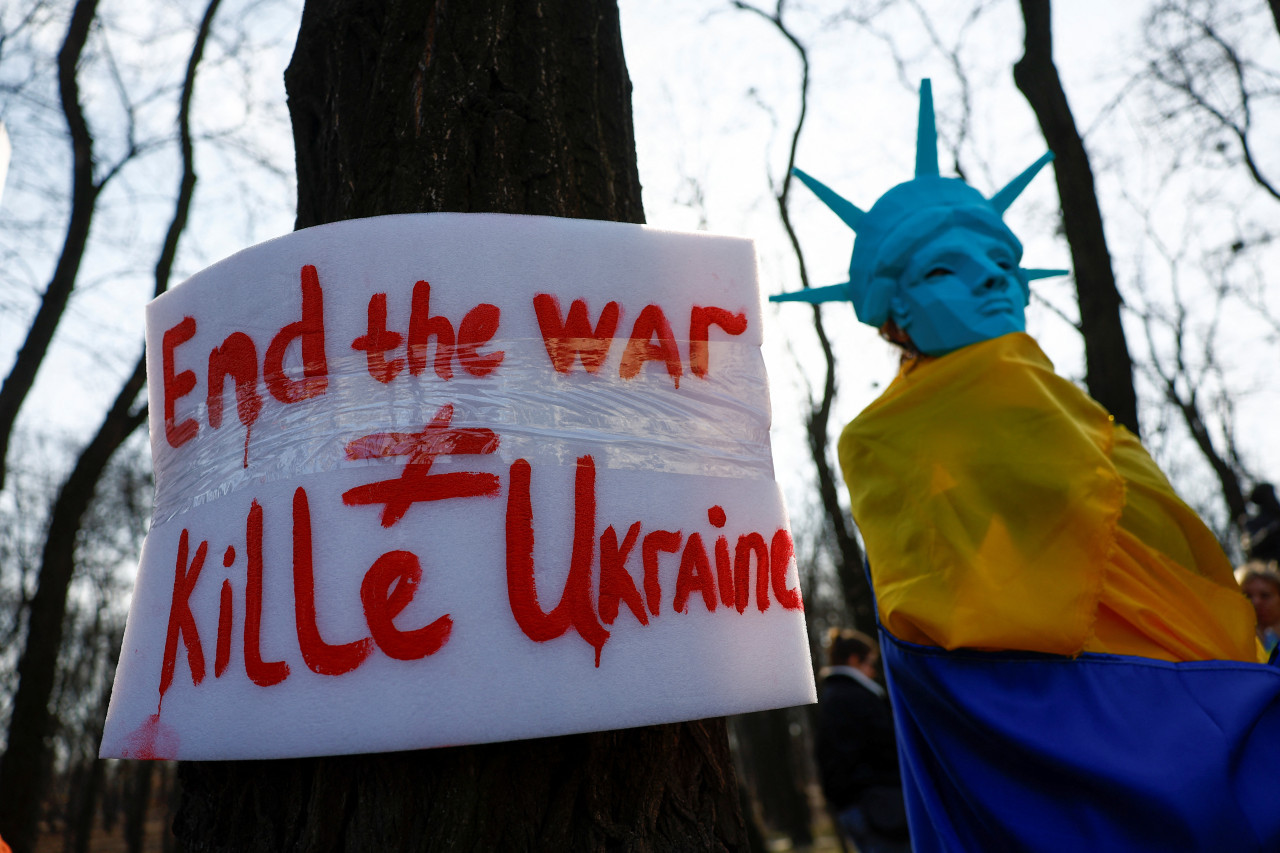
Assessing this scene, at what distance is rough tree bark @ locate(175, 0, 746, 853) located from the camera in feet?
4.15

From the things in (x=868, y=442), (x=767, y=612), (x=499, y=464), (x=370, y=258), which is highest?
(x=370, y=258)

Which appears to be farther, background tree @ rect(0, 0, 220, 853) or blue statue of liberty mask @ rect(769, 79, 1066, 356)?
background tree @ rect(0, 0, 220, 853)

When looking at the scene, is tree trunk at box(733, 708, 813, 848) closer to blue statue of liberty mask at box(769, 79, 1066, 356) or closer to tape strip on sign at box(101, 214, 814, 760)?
blue statue of liberty mask at box(769, 79, 1066, 356)

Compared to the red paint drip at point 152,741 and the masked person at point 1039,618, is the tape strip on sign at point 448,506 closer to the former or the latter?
the red paint drip at point 152,741

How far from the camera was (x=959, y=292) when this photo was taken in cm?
183

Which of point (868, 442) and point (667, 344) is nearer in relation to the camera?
point (667, 344)

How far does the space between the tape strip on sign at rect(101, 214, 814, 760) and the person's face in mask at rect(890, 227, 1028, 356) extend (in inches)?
23.1

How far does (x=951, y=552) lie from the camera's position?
1576 millimetres

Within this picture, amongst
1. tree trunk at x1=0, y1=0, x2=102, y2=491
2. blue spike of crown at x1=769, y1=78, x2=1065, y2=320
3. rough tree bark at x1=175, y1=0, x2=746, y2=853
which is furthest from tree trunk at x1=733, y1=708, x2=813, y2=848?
rough tree bark at x1=175, y1=0, x2=746, y2=853

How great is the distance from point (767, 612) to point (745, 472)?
0.22 meters

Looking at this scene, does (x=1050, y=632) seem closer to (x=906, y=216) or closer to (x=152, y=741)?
(x=906, y=216)

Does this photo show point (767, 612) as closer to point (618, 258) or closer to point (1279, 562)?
point (618, 258)

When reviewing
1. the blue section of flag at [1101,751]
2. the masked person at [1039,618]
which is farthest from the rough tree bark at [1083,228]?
the blue section of flag at [1101,751]

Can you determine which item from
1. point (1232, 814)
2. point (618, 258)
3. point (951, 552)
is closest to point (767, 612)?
point (951, 552)
